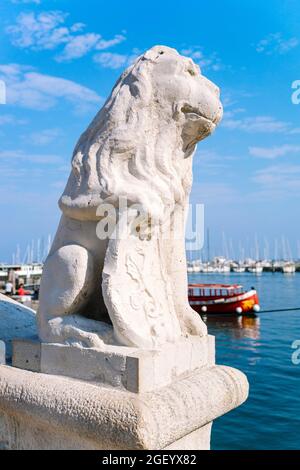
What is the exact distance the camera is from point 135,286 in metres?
2.42

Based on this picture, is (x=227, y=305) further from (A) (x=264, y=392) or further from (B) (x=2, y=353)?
(B) (x=2, y=353)

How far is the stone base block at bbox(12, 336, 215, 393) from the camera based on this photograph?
2098mm

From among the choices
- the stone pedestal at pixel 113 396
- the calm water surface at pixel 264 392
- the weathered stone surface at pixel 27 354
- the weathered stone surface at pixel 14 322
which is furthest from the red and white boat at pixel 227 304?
the weathered stone surface at pixel 27 354

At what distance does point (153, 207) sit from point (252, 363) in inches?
347

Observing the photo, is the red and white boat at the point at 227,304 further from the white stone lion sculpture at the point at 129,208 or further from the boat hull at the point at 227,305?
the white stone lion sculpture at the point at 129,208

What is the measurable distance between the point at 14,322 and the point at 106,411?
168cm

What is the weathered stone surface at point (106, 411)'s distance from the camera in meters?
1.92

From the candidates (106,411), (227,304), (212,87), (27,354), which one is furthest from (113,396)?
(227,304)

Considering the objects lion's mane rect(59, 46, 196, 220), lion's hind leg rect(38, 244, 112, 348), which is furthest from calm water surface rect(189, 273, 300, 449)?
lion's mane rect(59, 46, 196, 220)

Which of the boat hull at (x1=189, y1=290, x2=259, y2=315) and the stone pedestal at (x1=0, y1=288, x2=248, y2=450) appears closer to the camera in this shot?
the stone pedestal at (x1=0, y1=288, x2=248, y2=450)

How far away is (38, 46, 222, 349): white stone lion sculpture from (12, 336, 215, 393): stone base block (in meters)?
0.07

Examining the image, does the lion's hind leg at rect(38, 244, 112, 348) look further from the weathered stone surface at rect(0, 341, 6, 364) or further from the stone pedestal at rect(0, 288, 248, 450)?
the weathered stone surface at rect(0, 341, 6, 364)

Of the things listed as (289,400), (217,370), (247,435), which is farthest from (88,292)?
→ (289,400)

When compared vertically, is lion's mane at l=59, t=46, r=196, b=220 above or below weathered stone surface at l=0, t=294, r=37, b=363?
above
